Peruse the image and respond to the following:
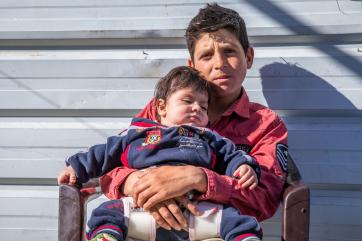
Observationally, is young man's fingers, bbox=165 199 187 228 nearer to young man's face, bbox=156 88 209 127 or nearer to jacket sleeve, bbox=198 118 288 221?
jacket sleeve, bbox=198 118 288 221

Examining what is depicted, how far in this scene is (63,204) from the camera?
96.4 inches

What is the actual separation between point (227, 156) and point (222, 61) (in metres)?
0.54

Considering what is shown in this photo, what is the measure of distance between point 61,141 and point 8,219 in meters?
0.56

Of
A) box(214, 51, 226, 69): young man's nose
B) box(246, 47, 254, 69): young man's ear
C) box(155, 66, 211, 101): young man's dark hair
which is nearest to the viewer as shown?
box(155, 66, 211, 101): young man's dark hair

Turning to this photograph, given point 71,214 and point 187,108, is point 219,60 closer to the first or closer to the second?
point 187,108

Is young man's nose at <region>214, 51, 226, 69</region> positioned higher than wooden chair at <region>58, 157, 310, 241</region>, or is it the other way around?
young man's nose at <region>214, 51, 226, 69</region>

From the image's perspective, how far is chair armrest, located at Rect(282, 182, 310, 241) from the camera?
2.37m

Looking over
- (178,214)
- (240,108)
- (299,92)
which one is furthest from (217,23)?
(178,214)

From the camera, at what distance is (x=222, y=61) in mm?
2930

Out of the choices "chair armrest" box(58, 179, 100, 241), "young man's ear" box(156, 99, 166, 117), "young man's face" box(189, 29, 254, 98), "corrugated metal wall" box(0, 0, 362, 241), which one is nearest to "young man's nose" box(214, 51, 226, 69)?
"young man's face" box(189, 29, 254, 98)

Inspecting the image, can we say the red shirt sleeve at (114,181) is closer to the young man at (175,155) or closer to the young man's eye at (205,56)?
the young man at (175,155)

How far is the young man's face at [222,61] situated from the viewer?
9.63 feet

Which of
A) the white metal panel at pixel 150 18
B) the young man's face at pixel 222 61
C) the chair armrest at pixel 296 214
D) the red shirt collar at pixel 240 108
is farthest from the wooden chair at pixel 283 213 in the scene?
the white metal panel at pixel 150 18

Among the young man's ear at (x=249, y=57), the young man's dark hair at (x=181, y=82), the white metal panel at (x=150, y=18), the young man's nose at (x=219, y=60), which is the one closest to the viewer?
the young man's dark hair at (x=181, y=82)
